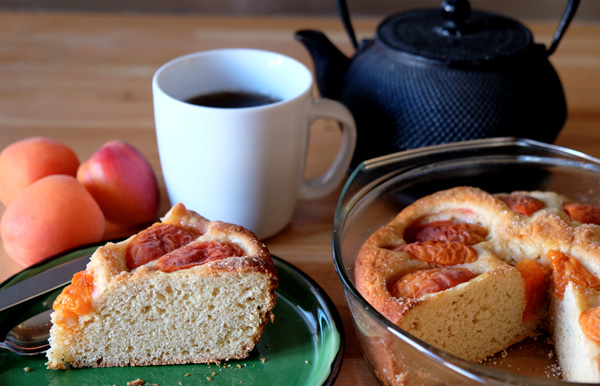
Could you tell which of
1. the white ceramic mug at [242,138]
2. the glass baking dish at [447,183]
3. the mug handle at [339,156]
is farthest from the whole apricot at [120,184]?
the glass baking dish at [447,183]

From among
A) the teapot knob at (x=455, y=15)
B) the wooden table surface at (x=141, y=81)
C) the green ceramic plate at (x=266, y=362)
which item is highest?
the teapot knob at (x=455, y=15)

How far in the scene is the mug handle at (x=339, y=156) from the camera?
1.67 metres

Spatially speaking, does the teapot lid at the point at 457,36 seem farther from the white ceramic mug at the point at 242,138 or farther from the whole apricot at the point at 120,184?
the whole apricot at the point at 120,184

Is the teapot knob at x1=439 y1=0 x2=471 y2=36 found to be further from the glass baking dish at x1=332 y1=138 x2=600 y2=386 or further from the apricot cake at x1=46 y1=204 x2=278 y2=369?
the apricot cake at x1=46 y1=204 x2=278 y2=369

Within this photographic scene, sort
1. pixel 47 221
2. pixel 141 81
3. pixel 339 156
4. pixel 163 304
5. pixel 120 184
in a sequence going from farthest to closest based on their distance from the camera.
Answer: pixel 141 81 < pixel 339 156 < pixel 120 184 < pixel 47 221 < pixel 163 304

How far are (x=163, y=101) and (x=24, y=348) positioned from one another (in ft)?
2.05

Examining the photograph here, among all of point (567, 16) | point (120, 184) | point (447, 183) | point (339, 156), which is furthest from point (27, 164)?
point (567, 16)

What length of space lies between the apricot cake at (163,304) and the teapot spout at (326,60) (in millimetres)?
749

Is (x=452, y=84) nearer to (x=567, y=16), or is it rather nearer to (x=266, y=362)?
(x=567, y=16)

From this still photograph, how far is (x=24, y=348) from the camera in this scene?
129cm

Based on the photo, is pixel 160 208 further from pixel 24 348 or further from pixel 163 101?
pixel 24 348

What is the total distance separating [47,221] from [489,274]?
39.3 inches

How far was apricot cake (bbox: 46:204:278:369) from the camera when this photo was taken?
4.12 ft

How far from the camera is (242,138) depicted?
1510 mm
